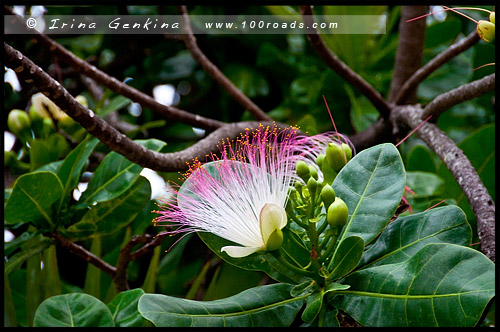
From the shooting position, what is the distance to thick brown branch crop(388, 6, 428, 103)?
143cm

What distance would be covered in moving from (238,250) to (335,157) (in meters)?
0.23

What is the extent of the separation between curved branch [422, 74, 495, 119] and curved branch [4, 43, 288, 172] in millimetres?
493

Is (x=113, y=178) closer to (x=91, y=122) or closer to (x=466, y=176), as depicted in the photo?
(x=91, y=122)

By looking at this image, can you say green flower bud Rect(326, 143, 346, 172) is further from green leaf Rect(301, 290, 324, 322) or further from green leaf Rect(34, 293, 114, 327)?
green leaf Rect(34, 293, 114, 327)

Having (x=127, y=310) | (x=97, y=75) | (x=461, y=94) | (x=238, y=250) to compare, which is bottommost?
(x=127, y=310)

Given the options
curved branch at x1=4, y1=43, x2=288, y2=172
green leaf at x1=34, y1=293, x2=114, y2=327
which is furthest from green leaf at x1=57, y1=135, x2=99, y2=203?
green leaf at x1=34, y1=293, x2=114, y2=327

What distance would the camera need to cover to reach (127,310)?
2.88 feet

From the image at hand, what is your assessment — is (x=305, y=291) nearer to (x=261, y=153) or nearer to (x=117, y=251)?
(x=261, y=153)

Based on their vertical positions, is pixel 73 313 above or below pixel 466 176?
below

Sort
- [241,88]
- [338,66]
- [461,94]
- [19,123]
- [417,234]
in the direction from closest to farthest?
[417,234] < [461,94] < [338,66] < [19,123] < [241,88]

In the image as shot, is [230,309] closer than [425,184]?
Yes

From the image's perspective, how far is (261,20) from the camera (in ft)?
6.03

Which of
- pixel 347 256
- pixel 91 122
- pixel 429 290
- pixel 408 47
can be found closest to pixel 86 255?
pixel 91 122

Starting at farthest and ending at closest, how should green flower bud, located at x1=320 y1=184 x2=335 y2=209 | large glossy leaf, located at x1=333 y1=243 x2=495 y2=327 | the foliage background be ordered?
the foliage background → green flower bud, located at x1=320 y1=184 x2=335 y2=209 → large glossy leaf, located at x1=333 y1=243 x2=495 y2=327
